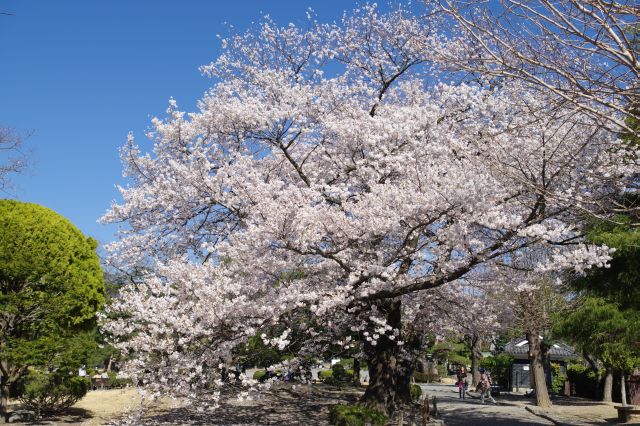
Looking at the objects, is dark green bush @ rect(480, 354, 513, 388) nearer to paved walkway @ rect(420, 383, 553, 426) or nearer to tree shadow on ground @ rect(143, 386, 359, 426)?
paved walkway @ rect(420, 383, 553, 426)

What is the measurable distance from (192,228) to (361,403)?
21.6 feet

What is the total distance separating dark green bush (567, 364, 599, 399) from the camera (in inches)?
1029

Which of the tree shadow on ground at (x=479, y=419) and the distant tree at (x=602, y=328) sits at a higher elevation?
the distant tree at (x=602, y=328)

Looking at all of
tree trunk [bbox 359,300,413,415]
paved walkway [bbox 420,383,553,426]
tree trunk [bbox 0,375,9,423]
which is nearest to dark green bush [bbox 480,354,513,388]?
paved walkway [bbox 420,383,553,426]

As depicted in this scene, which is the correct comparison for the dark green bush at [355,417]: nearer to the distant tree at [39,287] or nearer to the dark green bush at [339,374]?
the distant tree at [39,287]

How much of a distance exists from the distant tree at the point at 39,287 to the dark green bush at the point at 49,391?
0.60m

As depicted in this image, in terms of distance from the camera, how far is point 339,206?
1234cm

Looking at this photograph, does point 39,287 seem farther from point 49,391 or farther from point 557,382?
point 557,382

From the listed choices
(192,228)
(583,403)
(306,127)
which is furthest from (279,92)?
(583,403)

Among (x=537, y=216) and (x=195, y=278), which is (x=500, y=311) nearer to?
(x=537, y=216)

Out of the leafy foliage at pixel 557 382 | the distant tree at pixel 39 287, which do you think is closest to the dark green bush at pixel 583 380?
the leafy foliage at pixel 557 382

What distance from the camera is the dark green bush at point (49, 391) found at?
15.4 m

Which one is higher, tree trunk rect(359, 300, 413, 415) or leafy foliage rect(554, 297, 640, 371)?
leafy foliage rect(554, 297, 640, 371)

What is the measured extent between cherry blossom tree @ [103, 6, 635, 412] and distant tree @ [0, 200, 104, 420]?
1.65 m
